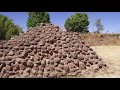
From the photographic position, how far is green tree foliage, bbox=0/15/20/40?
32562 millimetres

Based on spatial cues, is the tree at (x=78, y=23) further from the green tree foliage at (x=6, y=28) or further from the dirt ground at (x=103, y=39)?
the dirt ground at (x=103, y=39)

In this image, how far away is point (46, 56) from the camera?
32.2ft

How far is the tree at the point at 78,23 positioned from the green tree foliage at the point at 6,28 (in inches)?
344

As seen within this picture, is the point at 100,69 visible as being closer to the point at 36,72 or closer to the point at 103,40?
the point at 36,72

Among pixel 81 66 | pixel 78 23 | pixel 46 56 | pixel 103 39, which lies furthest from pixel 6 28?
pixel 81 66

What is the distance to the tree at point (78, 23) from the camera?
39594 mm

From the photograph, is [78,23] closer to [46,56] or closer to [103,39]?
[103,39]

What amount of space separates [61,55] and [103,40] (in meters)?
19.5

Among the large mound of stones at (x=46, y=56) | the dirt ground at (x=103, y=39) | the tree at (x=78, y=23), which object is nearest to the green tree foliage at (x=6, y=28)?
the tree at (x=78, y=23)
